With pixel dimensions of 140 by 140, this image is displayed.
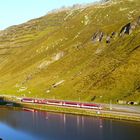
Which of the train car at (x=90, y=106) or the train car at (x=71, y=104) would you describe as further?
the train car at (x=71, y=104)

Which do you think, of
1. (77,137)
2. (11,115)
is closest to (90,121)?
(77,137)

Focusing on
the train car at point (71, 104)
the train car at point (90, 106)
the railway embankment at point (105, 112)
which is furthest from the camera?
the train car at point (71, 104)

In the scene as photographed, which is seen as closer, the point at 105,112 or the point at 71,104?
the point at 105,112

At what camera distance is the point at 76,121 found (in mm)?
158000

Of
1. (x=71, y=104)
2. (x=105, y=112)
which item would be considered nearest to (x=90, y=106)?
(x=105, y=112)

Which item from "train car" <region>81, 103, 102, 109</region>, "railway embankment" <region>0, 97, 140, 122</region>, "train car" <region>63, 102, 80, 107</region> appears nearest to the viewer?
"railway embankment" <region>0, 97, 140, 122</region>

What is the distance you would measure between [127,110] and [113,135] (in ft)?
122

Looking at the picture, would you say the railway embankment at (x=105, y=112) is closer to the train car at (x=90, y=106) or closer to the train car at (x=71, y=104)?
the train car at (x=90, y=106)

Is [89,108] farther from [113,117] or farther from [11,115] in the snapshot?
[11,115]

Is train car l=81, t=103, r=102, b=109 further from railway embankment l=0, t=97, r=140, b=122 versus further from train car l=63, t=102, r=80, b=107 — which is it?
train car l=63, t=102, r=80, b=107

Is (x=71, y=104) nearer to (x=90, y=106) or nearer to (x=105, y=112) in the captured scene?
(x=90, y=106)

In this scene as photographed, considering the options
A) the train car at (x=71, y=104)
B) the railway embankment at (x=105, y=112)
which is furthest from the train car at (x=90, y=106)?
the train car at (x=71, y=104)

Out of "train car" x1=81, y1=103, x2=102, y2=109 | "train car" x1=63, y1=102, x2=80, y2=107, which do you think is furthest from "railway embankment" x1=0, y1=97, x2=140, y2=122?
"train car" x1=63, y1=102, x2=80, y2=107

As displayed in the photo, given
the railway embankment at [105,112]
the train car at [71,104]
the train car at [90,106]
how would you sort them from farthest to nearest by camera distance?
the train car at [71,104], the train car at [90,106], the railway embankment at [105,112]
